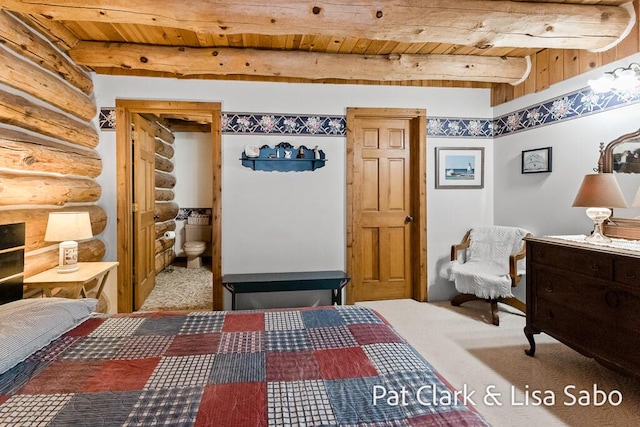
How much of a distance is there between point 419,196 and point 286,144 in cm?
156

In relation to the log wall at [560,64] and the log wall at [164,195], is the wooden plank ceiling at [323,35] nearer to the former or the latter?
the log wall at [560,64]

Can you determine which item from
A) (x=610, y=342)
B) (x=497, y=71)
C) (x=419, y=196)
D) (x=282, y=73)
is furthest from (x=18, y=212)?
(x=497, y=71)

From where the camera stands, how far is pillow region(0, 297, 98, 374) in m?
1.17

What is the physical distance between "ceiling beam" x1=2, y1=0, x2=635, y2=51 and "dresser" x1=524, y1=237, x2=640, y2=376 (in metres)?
1.54

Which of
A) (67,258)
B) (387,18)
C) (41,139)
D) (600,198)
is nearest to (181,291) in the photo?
(67,258)

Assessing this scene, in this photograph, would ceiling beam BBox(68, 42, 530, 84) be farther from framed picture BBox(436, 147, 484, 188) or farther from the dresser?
the dresser

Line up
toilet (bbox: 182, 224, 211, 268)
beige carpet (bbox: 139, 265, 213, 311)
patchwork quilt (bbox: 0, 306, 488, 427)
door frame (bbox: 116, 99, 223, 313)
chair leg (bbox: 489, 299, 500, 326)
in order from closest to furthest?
patchwork quilt (bbox: 0, 306, 488, 427) → chair leg (bbox: 489, 299, 500, 326) → door frame (bbox: 116, 99, 223, 313) → beige carpet (bbox: 139, 265, 213, 311) → toilet (bbox: 182, 224, 211, 268)

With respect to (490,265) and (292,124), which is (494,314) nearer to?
(490,265)

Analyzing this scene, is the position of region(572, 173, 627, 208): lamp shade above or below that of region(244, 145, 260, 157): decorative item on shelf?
below

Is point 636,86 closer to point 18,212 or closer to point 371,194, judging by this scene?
point 371,194

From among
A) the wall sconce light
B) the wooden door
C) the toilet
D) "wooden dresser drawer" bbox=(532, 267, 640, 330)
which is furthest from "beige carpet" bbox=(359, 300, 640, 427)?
the toilet

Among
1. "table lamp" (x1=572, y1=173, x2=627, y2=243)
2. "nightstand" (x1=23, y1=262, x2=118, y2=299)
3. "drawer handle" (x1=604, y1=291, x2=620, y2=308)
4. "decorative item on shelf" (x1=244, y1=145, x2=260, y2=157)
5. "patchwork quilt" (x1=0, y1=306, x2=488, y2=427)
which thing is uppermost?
"decorative item on shelf" (x1=244, y1=145, x2=260, y2=157)

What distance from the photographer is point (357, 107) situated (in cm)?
365

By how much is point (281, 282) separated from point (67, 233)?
5.60 feet
